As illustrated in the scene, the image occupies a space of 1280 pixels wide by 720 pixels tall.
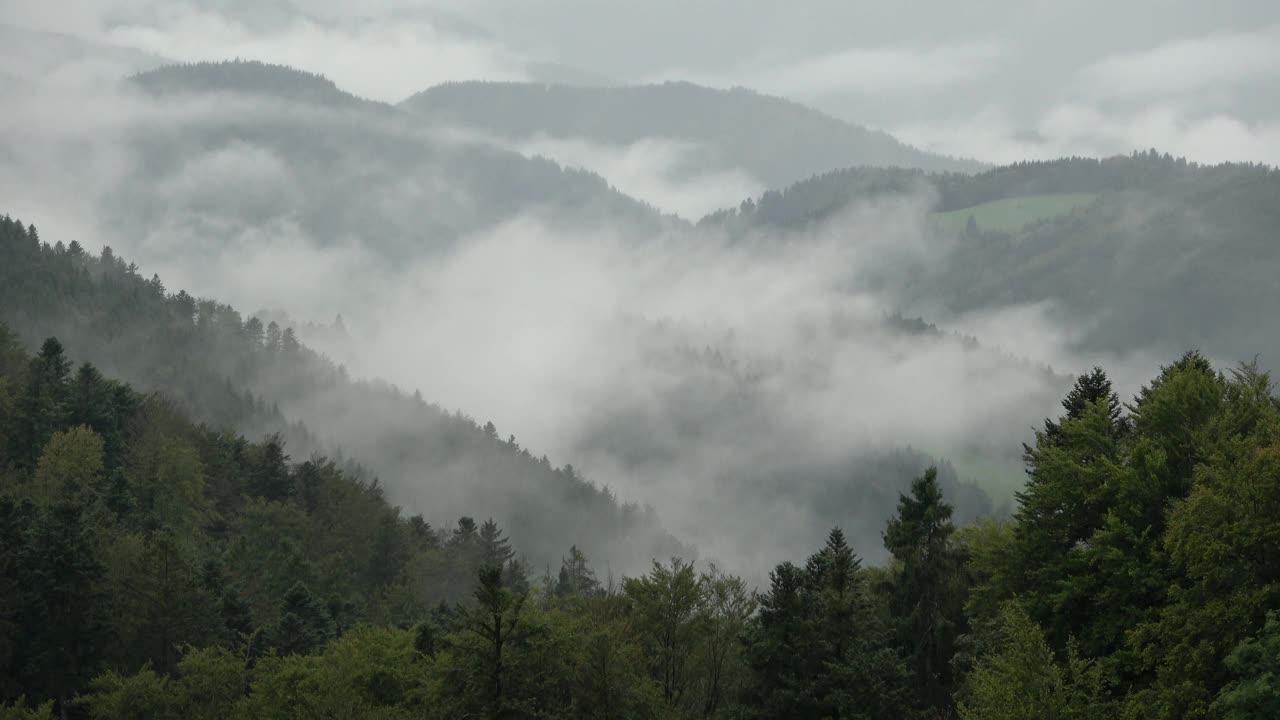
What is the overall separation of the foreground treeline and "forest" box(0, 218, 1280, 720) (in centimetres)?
11

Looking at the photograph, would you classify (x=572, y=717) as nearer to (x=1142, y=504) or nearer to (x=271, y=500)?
(x=1142, y=504)

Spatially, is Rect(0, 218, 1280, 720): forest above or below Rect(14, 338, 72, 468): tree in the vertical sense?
below

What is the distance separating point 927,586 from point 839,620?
8.37m

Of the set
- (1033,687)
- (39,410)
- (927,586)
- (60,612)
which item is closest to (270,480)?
(39,410)

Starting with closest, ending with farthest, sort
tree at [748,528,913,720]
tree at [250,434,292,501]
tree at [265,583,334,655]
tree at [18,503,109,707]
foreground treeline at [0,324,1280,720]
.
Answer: foreground treeline at [0,324,1280,720] < tree at [748,528,913,720] < tree at [18,503,109,707] < tree at [265,583,334,655] < tree at [250,434,292,501]

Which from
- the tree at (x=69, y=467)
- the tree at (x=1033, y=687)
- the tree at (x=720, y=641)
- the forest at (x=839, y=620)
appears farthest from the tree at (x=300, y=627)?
the tree at (x=1033, y=687)

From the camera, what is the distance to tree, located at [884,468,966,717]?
5375cm

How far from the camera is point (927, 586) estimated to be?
2159 inches

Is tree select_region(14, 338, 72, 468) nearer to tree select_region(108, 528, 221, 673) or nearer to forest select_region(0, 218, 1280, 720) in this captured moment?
forest select_region(0, 218, 1280, 720)

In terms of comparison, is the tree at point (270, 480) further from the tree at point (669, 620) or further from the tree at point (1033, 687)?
the tree at point (1033, 687)

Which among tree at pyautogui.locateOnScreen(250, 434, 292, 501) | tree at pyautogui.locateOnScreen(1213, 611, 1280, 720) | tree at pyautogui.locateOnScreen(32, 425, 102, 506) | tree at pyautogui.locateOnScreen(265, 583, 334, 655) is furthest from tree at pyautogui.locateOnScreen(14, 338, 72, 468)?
tree at pyautogui.locateOnScreen(1213, 611, 1280, 720)

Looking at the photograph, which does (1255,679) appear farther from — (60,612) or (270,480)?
(270,480)

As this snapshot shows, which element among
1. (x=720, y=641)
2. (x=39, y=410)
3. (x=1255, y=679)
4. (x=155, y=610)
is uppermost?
(x=39, y=410)

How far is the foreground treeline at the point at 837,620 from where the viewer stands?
33781 mm
